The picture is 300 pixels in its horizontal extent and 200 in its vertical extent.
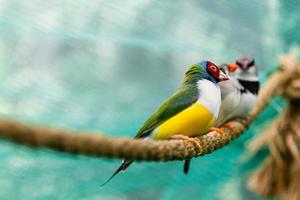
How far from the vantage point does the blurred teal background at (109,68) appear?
1.73 feet

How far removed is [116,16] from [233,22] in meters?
0.17

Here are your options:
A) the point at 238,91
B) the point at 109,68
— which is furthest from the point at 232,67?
the point at 109,68

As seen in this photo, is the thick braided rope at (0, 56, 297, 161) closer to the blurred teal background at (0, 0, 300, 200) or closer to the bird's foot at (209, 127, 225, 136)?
the bird's foot at (209, 127, 225, 136)

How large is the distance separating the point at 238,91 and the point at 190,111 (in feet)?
0.22

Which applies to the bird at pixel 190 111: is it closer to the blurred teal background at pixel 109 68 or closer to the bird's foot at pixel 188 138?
the bird's foot at pixel 188 138

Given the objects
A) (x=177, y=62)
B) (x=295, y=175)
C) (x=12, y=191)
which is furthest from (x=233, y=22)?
(x=12, y=191)

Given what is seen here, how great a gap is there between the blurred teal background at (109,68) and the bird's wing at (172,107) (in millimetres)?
A: 133

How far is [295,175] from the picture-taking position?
0.77 meters

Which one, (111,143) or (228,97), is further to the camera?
(228,97)

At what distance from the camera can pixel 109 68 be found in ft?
1.91

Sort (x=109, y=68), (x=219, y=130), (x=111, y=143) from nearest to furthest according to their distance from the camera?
(x=111, y=143) → (x=219, y=130) → (x=109, y=68)

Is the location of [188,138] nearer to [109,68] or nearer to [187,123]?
[187,123]

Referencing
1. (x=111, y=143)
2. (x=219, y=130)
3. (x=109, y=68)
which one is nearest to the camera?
(x=111, y=143)

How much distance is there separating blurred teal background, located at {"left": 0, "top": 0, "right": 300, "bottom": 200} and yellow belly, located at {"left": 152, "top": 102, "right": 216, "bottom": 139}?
141mm
